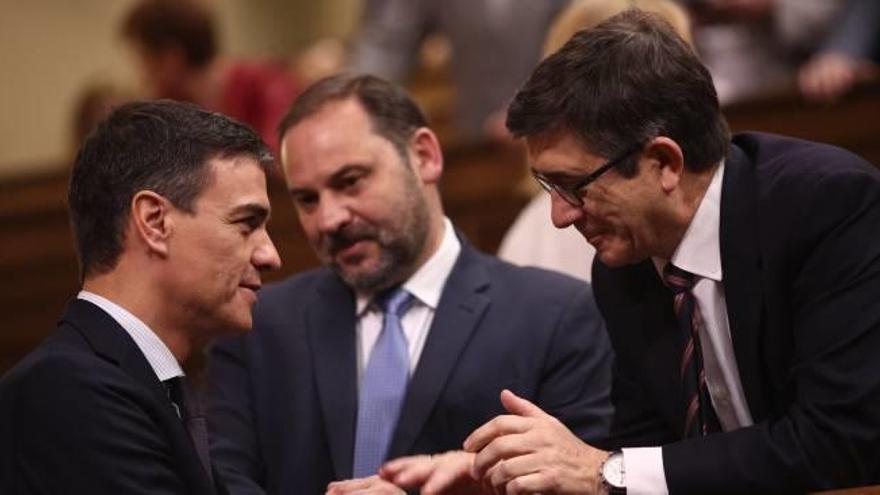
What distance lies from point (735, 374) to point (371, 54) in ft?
10.6

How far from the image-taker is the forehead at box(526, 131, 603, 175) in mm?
2812

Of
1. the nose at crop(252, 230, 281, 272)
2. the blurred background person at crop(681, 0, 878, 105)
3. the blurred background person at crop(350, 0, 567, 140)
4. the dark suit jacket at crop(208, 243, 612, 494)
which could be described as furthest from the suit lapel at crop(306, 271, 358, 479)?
the blurred background person at crop(681, 0, 878, 105)

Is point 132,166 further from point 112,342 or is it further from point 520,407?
point 520,407

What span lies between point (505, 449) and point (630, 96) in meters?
0.62

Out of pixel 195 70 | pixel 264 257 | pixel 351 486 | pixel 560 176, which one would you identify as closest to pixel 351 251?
pixel 264 257

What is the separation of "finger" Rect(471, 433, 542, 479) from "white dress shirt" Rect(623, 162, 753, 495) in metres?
0.39

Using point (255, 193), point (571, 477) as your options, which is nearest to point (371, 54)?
point (255, 193)

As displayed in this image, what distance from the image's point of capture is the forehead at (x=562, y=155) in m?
2.81

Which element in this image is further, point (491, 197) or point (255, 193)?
point (491, 197)

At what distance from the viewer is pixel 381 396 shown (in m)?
3.51

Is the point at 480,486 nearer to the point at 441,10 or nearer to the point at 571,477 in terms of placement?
the point at 571,477

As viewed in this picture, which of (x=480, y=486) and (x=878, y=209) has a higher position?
(x=878, y=209)

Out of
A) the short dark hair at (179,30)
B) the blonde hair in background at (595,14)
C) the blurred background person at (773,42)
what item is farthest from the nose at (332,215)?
the short dark hair at (179,30)

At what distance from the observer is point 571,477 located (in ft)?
8.94
